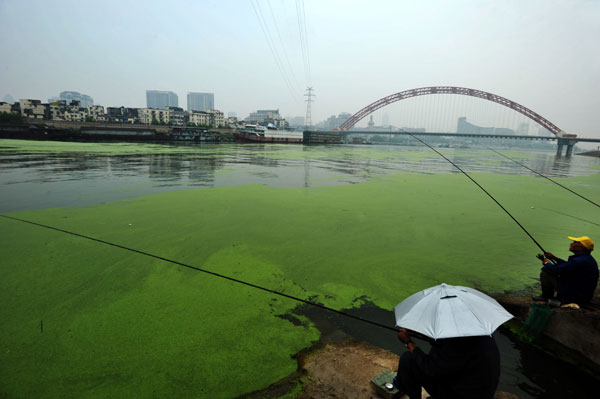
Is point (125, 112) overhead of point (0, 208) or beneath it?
overhead

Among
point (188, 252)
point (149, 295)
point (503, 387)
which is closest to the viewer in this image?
point (503, 387)

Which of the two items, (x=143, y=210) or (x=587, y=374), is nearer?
(x=587, y=374)

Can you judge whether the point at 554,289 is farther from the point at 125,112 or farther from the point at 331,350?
the point at 125,112

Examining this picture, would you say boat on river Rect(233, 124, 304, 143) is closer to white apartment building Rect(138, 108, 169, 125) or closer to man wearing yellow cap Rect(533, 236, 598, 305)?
man wearing yellow cap Rect(533, 236, 598, 305)

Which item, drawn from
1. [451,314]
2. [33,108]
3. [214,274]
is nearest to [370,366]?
[451,314]

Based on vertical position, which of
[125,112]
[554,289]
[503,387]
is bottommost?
[503,387]

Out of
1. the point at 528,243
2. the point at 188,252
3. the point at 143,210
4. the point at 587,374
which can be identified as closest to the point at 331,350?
the point at 587,374

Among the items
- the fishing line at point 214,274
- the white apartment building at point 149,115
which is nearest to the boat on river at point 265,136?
the fishing line at point 214,274

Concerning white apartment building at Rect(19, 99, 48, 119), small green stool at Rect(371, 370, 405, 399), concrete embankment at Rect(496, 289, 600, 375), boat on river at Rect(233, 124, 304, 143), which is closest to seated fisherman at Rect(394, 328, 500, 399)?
small green stool at Rect(371, 370, 405, 399)
